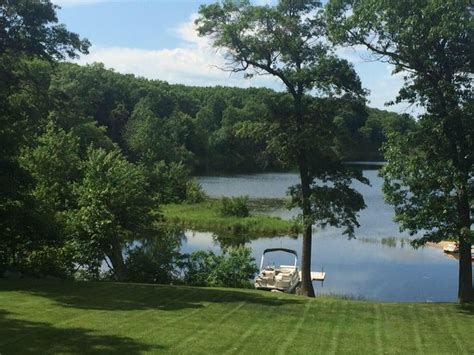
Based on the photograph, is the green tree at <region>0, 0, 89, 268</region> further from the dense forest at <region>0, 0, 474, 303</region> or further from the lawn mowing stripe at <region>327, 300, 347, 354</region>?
the lawn mowing stripe at <region>327, 300, 347, 354</region>

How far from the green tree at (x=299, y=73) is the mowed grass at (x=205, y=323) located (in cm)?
575

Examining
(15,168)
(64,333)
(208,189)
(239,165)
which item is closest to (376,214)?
(208,189)

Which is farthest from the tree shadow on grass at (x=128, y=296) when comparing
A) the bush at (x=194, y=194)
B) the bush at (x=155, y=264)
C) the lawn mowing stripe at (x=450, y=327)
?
the bush at (x=194, y=194)

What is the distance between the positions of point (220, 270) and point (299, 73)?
847cm

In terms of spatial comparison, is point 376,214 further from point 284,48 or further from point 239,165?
point 239,165

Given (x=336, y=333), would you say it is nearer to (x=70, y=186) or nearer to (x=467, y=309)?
(x=467, y=309)

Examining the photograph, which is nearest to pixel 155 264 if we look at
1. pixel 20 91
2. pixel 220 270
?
pixel 220 270

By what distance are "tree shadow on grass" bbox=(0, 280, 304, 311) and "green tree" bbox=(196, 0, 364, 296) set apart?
601 centimetres

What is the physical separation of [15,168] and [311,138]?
1065cm

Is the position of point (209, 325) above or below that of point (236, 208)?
above

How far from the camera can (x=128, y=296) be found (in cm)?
1493

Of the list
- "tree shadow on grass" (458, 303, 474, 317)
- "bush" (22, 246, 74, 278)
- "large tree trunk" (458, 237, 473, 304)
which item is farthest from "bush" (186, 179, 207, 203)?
"tree shadow on grass" (458, 303, 474, 317)

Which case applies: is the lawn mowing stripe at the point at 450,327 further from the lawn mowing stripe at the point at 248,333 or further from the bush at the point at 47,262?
the bush at the point at 47,262

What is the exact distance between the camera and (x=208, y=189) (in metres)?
75.8
